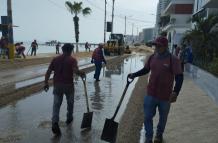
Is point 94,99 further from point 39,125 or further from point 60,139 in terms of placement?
point 60,139

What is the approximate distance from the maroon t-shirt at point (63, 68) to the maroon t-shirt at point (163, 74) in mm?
1782

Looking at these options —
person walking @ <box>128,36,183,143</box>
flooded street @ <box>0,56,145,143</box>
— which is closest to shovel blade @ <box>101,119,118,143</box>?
flooded street @ <box>0,56,145,143</box>

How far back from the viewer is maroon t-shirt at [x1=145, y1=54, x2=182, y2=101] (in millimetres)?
6102

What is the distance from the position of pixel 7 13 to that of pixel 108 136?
791 inches

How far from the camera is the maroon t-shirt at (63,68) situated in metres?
7.36

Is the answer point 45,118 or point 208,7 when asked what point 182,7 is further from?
point 45,118

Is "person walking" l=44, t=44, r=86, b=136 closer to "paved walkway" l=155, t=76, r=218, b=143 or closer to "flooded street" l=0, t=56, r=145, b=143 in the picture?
"flooded street" l=0, t=56, r=145, b=143

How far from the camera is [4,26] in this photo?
1009 inches

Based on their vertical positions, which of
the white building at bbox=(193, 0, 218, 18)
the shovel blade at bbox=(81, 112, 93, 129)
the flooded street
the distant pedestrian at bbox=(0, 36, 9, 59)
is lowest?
the flooded street

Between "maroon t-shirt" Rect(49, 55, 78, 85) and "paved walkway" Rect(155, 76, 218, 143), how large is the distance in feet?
7.05

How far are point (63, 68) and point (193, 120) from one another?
10.4ft

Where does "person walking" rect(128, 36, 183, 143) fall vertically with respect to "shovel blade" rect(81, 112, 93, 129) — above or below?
above

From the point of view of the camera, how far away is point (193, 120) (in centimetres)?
858

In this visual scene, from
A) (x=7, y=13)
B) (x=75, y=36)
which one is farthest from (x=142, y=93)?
(x=75, y=36)
